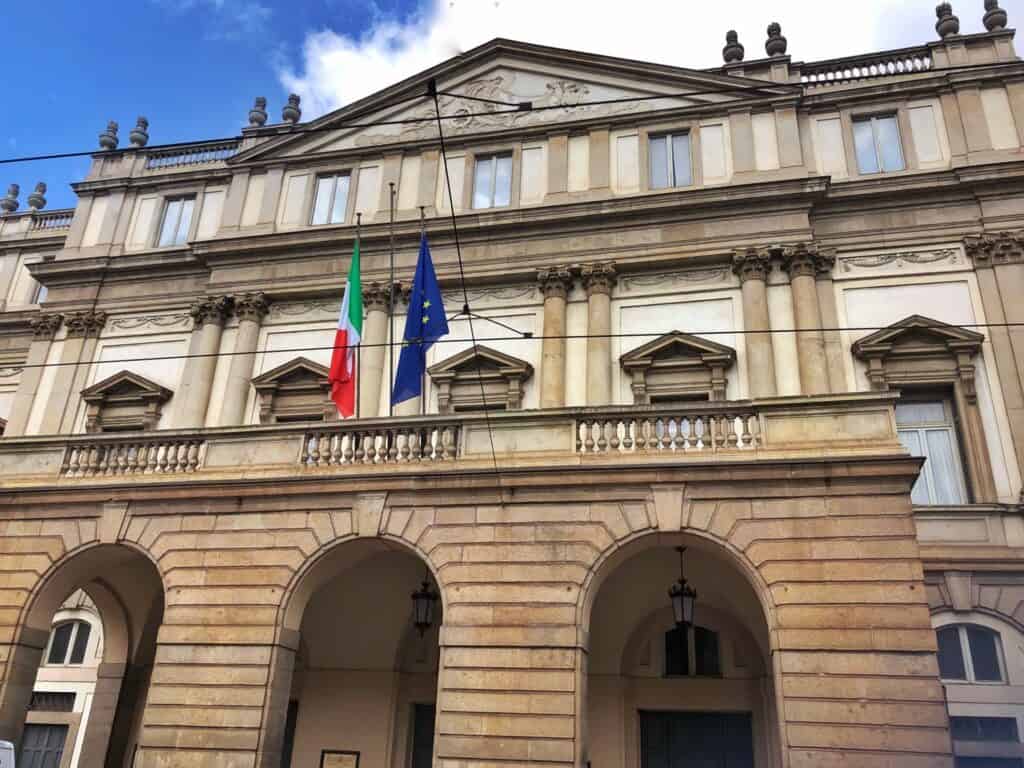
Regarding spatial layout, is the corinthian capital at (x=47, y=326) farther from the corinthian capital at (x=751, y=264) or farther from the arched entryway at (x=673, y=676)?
the corinthian capital at (x=751, y=264)

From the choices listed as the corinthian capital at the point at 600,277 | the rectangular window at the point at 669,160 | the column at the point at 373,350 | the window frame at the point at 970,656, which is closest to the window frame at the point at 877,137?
the rectangular window at the point at 669,160

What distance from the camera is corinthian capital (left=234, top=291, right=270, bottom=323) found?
71.1 ft

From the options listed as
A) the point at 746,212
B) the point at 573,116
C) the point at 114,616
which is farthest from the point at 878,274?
the point at 114,616

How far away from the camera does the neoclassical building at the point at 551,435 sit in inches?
466

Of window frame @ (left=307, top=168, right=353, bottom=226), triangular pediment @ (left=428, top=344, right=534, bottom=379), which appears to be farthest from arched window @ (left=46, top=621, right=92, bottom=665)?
window frame @ (left=307, top=168, right=353, bottom=226)

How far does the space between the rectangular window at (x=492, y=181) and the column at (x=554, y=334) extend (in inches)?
109

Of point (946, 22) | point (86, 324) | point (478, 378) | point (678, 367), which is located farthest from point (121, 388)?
point (946, 22)

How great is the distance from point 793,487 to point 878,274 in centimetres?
889

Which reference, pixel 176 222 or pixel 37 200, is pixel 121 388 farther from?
pixel 37 200

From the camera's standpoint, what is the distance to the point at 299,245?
22062 millimetres

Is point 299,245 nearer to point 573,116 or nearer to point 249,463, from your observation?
point 573,116

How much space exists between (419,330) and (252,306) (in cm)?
775

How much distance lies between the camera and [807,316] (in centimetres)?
1816

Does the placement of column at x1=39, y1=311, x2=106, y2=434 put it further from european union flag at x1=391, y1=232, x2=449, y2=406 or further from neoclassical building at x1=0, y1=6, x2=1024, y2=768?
european union flag at x1=391, y1=232, x2=449, y2=406
